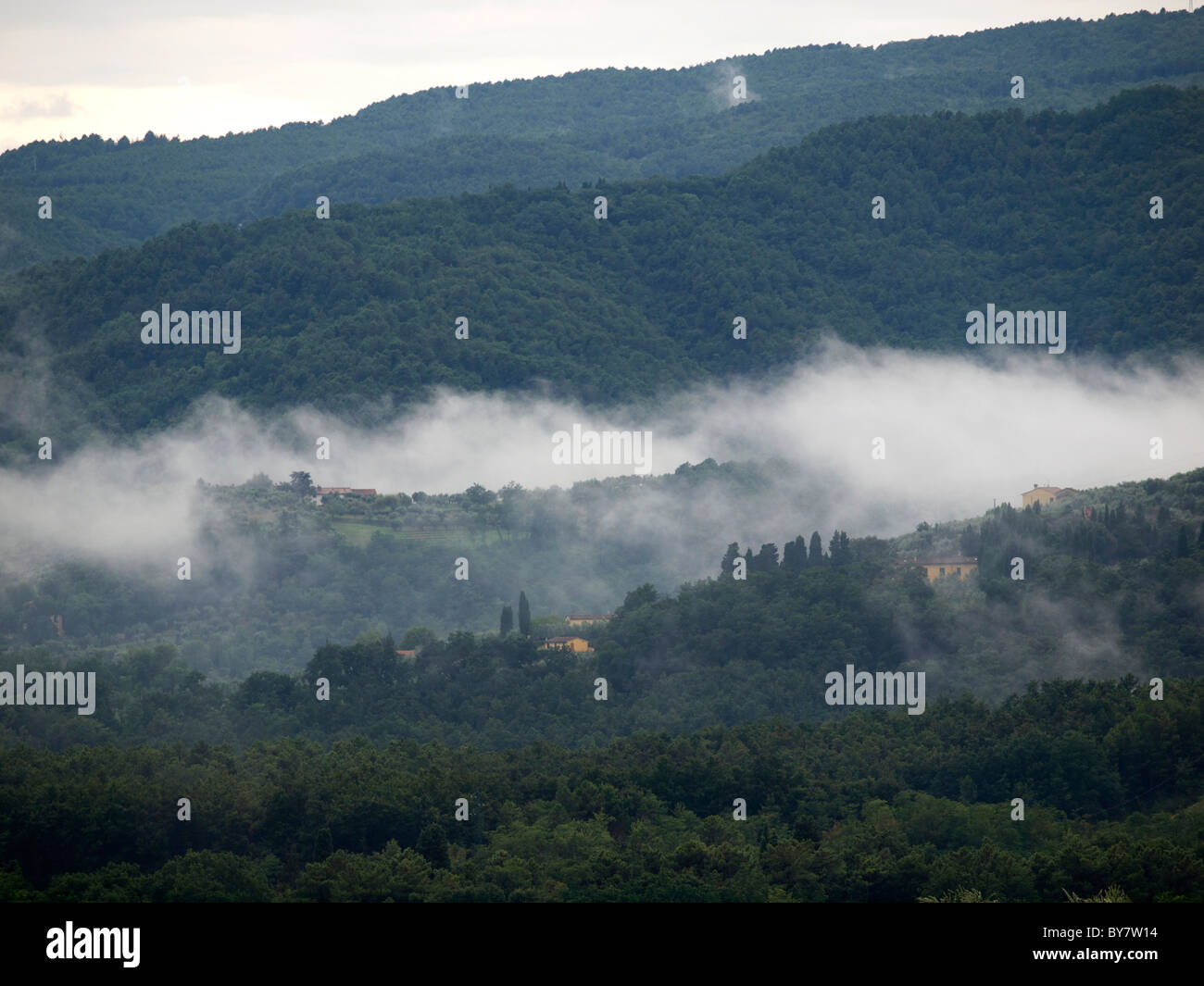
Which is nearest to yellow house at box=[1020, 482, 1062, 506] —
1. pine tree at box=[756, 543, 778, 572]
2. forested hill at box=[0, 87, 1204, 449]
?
pine tree at box=[756, 543, 778, 572]

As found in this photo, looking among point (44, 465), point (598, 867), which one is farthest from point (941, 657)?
point (44, 465)

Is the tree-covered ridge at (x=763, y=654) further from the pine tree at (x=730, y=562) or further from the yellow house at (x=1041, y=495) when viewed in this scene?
the yellow house at (x=1041, y=495)

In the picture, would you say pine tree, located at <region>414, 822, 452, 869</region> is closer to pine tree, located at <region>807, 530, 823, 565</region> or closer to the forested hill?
pine tree, located at <region>807, 530, 823, 565</region>

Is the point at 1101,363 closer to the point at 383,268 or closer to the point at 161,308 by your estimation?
the point at 383,268

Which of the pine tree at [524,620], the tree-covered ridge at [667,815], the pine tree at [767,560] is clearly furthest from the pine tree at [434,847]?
the pine tree at [767,560]

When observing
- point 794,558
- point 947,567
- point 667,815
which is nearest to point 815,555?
point 794,558

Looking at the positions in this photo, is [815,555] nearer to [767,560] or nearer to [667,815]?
[767,560]
